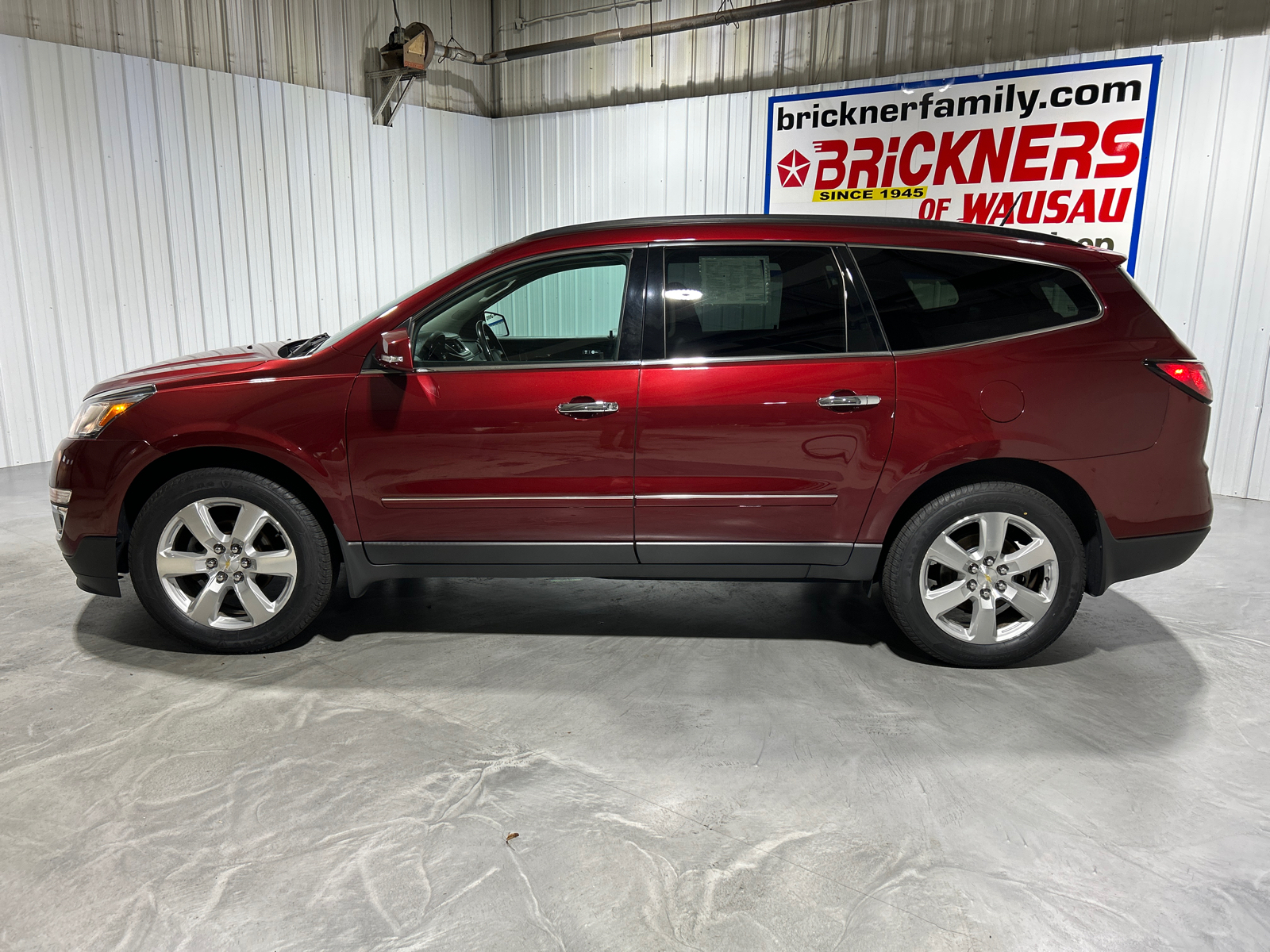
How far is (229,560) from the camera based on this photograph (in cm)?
333

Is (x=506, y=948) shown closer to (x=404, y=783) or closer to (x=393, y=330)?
(x=404, y=783)

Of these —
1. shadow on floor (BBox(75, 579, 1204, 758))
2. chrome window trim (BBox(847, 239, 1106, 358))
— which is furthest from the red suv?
shadow on floor (BBox(75, 579, 1204, 758))

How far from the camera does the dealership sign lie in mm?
6246

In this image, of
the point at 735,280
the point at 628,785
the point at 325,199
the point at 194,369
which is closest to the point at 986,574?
the point at 735,280

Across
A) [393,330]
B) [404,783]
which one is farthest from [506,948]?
[393,330]

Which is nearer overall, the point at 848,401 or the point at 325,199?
the point at 848,401

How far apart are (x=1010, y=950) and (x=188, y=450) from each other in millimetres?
3109

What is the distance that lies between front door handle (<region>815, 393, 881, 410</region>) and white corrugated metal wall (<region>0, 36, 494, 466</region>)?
6.07m

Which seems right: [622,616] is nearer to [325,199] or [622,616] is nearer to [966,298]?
[966,298]

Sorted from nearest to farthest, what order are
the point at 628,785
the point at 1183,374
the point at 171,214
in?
the point at 628,785, the point at 1183,374, the point at 171,214

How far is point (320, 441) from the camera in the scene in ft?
10.6

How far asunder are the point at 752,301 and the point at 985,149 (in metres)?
4.54

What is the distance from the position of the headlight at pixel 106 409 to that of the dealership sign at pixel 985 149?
5682 millimetres

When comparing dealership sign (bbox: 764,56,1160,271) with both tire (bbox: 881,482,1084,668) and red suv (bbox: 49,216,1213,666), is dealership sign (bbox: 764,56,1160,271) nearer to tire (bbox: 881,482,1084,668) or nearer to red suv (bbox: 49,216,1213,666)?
red suv (bbox: 49,216,1213,666)
